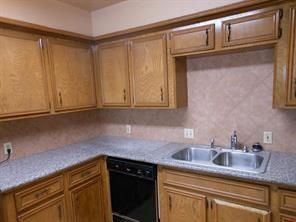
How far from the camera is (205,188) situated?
5.43 feet

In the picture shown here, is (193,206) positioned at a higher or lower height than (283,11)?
lower

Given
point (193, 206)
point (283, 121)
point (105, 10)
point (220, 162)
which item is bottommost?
point (193, 206)

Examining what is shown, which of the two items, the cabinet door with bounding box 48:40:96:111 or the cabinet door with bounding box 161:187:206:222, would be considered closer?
the cabinet door with bounding box 161:187:206:222

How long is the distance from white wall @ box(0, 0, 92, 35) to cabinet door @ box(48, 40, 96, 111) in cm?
32

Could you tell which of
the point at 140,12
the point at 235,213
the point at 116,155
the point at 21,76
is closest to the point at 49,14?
the point at 21,76

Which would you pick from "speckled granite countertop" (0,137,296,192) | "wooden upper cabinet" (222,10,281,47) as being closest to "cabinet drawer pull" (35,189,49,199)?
"speckled granite countertop" (0,137,296,192)

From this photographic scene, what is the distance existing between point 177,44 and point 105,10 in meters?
1.23

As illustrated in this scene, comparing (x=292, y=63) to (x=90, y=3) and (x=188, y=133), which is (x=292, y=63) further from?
(x=90, y=3)

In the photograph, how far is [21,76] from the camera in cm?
185

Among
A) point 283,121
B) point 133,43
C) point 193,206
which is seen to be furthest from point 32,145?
point 283,121

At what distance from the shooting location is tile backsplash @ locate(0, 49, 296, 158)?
6.18ft

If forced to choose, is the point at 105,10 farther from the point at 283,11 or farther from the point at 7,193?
the point at 7,193

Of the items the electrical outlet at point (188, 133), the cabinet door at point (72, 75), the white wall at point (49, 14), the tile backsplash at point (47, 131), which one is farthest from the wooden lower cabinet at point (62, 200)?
the white wall at point (49, 14)

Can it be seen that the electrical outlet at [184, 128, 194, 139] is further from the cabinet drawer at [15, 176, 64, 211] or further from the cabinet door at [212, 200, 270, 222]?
the cabinet drawer at [15, 176, 64, 211]
